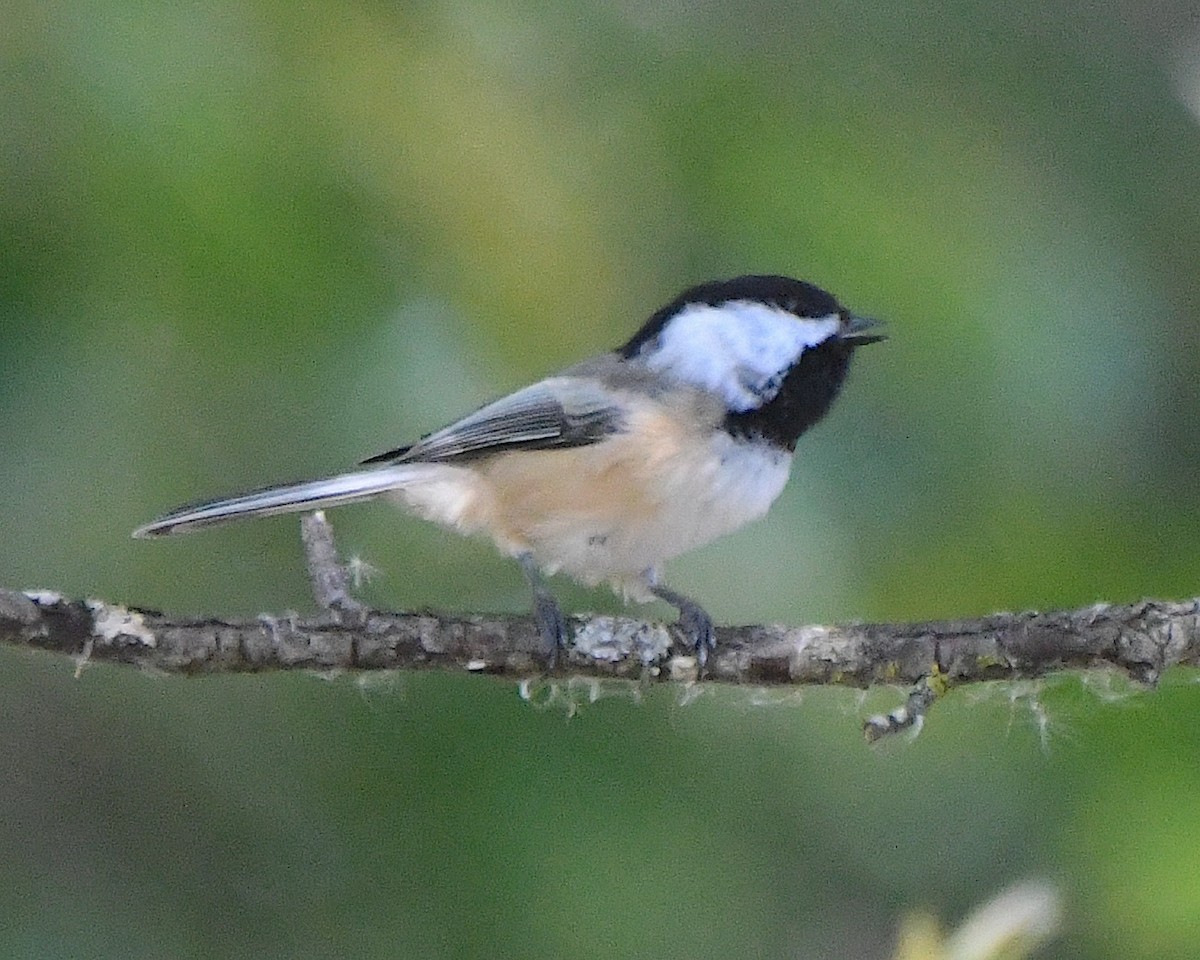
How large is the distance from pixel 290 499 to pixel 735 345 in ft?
2.14

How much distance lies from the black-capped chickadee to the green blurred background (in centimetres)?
5

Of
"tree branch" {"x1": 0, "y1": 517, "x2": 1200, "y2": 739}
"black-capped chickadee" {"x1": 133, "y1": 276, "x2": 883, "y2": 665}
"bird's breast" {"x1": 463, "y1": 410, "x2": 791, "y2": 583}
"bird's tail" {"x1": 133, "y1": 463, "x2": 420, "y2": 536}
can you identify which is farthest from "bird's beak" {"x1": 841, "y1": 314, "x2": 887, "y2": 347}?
"bird's tail" {"x1": 133, "y1": 463, "x2": 420, "y2": 536}

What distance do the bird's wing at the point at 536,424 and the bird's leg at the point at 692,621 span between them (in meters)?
0.22

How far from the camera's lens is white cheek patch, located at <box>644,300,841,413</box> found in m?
1.95

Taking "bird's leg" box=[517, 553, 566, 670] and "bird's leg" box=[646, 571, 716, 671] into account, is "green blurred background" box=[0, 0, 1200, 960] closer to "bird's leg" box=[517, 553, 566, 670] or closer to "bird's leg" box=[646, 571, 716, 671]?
"bird's leg" box=[646, 571, 716, 671]

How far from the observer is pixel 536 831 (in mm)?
1854

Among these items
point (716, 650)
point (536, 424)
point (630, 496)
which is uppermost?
point (536, 424)

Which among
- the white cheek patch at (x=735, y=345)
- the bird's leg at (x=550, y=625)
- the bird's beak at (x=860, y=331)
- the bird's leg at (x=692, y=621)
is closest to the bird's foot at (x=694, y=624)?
the bird's leg at (x=692, y=621)

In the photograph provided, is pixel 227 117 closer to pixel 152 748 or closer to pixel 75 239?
pixel 75 239

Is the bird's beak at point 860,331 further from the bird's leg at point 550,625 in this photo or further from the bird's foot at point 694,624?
the bird's leg at point 550,625

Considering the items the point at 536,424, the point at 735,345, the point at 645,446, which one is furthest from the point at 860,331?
the point at 536,424

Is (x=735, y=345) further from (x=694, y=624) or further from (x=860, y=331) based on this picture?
(x=694, y=624)

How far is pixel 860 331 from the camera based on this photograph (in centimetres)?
189

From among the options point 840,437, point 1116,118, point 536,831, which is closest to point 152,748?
point 536,831
